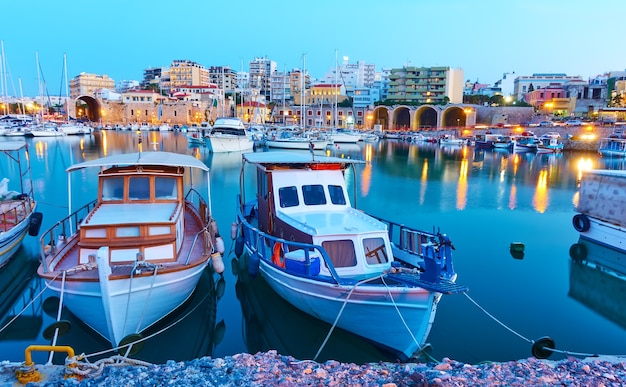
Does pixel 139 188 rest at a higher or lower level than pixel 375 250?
higher

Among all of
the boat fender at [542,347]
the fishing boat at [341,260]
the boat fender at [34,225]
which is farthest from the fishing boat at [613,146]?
the boat fender at [34,225]

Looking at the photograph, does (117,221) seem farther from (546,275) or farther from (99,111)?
(99,111)

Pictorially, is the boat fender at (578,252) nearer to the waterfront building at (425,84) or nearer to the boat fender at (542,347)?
the boat fender at (542,347)

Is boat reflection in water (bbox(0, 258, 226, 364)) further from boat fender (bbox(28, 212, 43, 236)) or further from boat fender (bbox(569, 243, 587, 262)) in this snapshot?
boat fender (bbox(569, 243, 587, 262))

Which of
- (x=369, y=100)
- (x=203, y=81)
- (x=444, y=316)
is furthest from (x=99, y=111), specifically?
(x=444, y=316)

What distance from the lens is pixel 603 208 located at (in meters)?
16.1

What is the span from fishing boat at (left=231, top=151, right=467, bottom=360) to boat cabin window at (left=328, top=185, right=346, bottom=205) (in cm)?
3

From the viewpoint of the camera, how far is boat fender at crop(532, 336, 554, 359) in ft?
27.2

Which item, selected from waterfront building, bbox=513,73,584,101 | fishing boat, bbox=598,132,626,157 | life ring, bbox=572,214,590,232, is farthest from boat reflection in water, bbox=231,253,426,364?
waterfront building, bbox=513,73,584,101

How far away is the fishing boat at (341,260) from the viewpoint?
8.03 meters

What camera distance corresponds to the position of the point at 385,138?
279 feet

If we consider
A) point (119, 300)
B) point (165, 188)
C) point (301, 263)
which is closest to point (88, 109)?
point (165, 188)

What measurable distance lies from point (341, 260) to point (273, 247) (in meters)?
2.08

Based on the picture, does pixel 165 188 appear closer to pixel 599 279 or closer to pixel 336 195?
pixel 336 195
